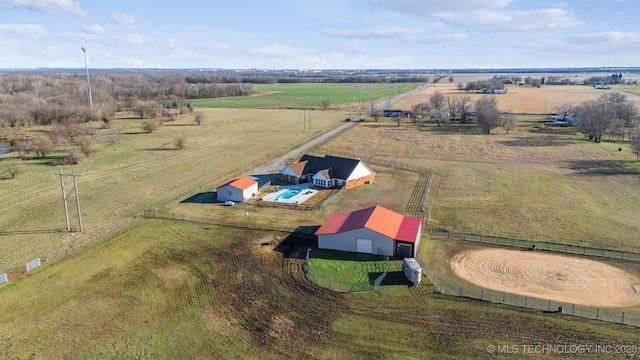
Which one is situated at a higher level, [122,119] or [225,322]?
[122,119]

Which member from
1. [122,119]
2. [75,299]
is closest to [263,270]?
[75,299]

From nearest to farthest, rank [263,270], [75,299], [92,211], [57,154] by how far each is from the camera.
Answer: [75,299] → [263,270] → [92,211] → [57,154]

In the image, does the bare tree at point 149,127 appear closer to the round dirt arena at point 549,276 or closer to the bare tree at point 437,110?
the bare tree at point 437,110

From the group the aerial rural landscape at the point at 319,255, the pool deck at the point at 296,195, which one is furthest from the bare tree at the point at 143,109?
the pool deck at the point at 296,195

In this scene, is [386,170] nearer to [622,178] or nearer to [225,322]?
[622,178]

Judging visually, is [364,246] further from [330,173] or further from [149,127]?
[149,127]
